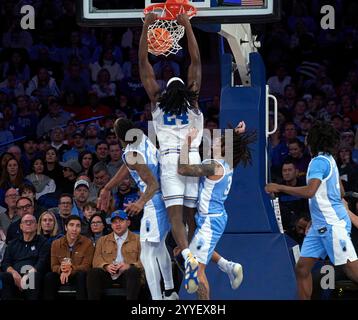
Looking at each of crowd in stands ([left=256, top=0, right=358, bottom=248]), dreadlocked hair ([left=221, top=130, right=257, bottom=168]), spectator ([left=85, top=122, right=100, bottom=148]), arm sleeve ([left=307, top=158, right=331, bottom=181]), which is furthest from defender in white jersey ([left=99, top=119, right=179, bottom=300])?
spectator ([left=85, top=122, right=100, bottom=148])

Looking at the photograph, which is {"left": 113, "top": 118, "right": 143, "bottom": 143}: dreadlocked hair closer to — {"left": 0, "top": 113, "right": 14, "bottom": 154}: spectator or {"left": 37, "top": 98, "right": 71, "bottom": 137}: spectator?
{"left": 37, "top": 98, "right": 71, "bottom": 137}: spectator

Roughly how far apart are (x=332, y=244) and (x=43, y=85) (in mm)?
7210

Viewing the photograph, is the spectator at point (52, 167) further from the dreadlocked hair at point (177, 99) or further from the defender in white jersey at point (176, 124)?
the dreadlocked hair at point (177, 99)

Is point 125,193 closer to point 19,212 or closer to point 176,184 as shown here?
point 19,212

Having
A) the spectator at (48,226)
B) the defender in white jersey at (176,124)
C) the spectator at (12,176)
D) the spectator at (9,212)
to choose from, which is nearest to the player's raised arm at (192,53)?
the defender in white jersey at (176,124)

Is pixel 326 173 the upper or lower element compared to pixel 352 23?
lower

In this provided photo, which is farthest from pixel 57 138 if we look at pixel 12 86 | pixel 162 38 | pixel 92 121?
pixel 162 38

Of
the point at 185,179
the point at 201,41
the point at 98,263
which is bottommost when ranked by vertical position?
the point at 98,263

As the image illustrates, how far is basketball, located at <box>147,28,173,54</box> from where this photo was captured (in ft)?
→ 33.8

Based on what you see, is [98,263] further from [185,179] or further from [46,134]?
[46,134]

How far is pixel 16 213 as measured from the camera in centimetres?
1260

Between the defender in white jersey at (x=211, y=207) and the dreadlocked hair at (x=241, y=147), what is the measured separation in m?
0.12

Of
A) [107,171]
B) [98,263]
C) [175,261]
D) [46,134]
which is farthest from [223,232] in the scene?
[46,134]
